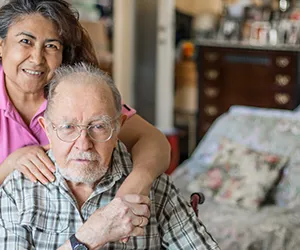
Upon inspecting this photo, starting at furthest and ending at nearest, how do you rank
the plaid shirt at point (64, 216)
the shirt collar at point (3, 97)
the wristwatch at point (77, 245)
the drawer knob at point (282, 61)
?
the drawer knob at point (282, 61) < the shirt collar at point (3, 97) < the plaid shirt at point (64, 216) < the wristwatch at point (77, 245)

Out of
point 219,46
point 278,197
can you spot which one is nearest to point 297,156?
point 278,197

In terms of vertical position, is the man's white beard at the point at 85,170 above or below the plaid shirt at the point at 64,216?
above

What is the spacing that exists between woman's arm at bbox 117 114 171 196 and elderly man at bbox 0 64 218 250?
5cm

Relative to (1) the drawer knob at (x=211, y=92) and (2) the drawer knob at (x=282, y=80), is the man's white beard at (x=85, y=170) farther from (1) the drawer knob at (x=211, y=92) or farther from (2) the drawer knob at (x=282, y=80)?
(1) the drawer knob at (x=211, y=92)

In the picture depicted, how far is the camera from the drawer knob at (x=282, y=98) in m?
5.36

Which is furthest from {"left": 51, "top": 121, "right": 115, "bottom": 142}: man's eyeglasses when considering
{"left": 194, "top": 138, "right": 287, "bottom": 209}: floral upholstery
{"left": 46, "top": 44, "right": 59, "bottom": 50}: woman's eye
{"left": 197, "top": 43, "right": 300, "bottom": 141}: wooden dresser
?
{"left": 197, "top": 43, "right": 300, "bottom": 141}: wooden dresser

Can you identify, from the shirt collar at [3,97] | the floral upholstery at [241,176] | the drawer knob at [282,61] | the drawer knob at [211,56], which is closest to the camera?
the shirt collar at [3,97]

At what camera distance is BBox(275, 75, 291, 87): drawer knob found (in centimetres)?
536

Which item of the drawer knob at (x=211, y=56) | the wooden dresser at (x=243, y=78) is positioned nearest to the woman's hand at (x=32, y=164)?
the wooden dresser at (x=243, y=78)

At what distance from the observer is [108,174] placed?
1.75 metres

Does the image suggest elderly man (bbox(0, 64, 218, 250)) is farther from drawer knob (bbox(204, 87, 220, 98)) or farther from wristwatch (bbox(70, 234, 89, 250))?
drawer knob (bbox(204, 87, 220, 98))

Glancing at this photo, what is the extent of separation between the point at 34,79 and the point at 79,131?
22cm

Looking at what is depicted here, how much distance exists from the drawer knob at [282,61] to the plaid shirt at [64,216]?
377cm

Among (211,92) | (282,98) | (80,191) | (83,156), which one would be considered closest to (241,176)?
(80,191)
